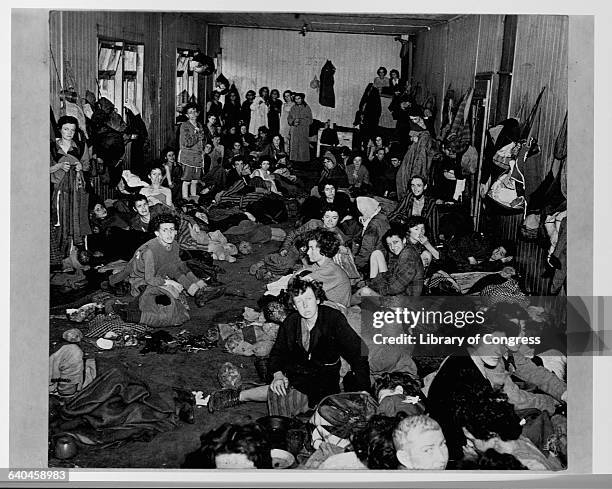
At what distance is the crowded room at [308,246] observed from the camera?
523 cm

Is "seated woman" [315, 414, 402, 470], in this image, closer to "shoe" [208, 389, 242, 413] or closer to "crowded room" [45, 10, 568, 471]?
"crowded room" [45, 10, 568, 471]

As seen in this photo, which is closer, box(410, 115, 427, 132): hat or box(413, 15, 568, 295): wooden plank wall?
box(413, 15, 568, 295): wooden plank wall

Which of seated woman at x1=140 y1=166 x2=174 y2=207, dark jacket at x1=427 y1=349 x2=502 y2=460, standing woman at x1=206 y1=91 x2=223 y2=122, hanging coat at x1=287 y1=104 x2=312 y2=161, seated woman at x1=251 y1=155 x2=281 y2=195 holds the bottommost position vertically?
dark jacket at x1=427 y1=349 x2=502 y2=460

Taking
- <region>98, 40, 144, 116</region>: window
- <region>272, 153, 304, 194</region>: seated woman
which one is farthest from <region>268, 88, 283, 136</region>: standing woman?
<region>98, 40, 144, 116</region>: window

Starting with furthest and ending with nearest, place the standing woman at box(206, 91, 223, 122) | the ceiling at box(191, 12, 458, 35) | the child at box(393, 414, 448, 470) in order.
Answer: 1. the standing woman at box(206, 91, 223, 122)
2. the child at box(393, 414, 448, 470)
3. the ceiling at box(191, 12, 458, 35)

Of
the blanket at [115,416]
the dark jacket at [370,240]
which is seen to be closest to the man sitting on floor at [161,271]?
the blanket at [115,416]

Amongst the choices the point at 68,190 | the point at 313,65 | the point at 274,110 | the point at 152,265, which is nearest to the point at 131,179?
the point at 68,190

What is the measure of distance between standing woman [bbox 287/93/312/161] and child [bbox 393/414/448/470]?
5.07ft

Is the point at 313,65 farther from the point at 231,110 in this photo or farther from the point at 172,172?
the point at 172,172

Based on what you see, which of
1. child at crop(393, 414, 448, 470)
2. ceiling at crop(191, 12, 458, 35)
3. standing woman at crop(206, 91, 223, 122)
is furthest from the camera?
standing woman at crop(206, 91, 223, 122)

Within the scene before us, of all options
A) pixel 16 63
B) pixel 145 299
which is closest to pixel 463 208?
pixel 145 299

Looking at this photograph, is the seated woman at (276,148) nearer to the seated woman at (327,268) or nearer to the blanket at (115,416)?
the seated woman at (327,268)

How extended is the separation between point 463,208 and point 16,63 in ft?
8.14

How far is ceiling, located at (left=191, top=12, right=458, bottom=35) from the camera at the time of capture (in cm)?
512
